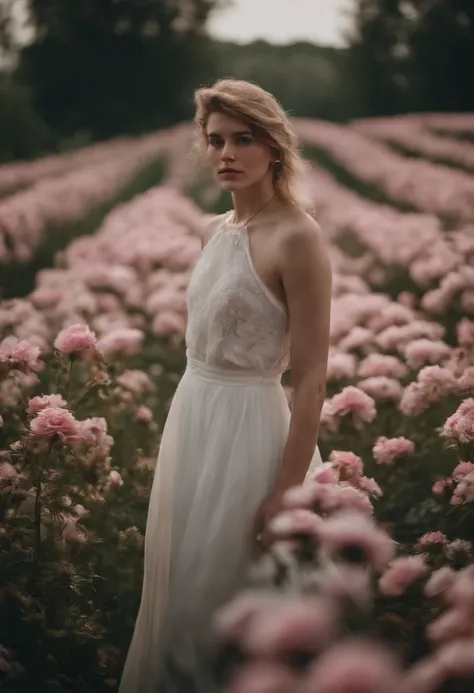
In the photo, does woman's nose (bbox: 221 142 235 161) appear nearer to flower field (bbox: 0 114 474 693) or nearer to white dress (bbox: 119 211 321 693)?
white dress (bbox: 119 211 321 693)

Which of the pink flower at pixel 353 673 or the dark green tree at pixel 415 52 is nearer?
the pink flower at pixel 353 673

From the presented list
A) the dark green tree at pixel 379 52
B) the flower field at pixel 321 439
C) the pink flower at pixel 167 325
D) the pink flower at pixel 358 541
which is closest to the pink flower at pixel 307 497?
the flower field at pixel 321 439

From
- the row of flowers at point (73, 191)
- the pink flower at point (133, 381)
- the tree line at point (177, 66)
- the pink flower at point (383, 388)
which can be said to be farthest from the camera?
the row of flowers at point (73, 191)

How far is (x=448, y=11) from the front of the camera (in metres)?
2.96

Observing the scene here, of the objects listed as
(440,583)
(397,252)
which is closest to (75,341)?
(440,583)

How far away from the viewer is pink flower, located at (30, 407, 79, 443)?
1378 mm

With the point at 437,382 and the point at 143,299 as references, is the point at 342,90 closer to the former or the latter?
the point at 143,299

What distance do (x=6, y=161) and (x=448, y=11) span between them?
289 centimetres

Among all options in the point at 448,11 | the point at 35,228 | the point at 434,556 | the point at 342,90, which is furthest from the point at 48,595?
the point at 342,90

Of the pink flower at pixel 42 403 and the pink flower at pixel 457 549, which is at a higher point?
the pink flower at pixel 42 403

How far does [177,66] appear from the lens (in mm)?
5035

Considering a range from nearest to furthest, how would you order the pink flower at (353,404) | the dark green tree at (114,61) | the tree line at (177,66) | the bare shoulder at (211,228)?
the bare shoulder at (211,228)
the pink flower at (353,404)
the tree line at (177,66)
the dark green tree at (114,61)

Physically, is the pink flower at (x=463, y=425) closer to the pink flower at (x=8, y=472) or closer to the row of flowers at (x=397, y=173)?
the pink flower at (x=8, y=472)

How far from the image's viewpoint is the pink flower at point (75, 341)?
1.61 meters
